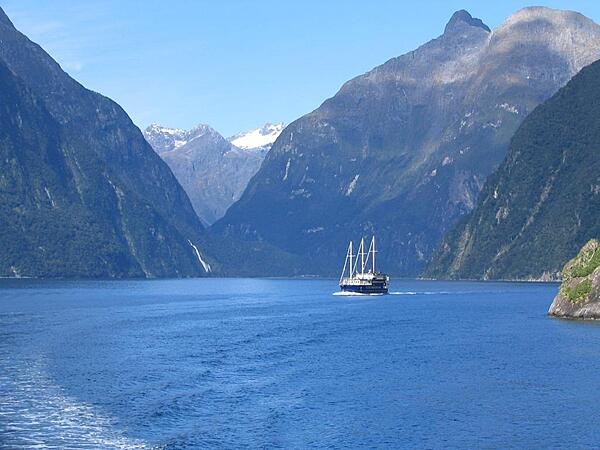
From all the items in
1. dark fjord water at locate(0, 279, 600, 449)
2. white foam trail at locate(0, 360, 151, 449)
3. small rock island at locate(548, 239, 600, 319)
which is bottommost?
white foam trail at locate(0, 360, 151, 449)

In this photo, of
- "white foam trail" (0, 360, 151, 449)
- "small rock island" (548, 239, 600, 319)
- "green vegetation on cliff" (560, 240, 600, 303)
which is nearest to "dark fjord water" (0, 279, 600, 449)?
"white foam trail" (0, 360, 151, 449)

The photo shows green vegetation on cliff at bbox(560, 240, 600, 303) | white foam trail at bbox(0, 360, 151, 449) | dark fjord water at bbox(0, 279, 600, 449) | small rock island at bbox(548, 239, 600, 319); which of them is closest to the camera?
white foam trail at bbox(0, 360, 151, 449)

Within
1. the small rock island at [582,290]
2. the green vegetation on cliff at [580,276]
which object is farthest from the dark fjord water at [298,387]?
the green vegetation on cliff at [580,276]

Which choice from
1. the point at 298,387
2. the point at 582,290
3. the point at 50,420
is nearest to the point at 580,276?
the point at 582,290

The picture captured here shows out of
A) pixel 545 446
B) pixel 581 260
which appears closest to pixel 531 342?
pixel 581 260

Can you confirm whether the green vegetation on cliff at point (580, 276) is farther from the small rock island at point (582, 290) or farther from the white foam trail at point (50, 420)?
the white foam trail at point (50, 420)

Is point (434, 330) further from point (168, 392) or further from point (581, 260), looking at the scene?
point (168, 392)

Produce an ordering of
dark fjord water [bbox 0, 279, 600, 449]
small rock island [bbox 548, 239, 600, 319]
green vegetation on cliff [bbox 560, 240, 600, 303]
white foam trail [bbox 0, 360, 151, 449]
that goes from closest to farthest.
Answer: white foam trail [bbox 0, 360, 151, 449] → dark fjord water [bbox 0, 279, 600, 449] → small rock island [bbox 548, 239, 600, 319] → green vegetation on cliff [bbox 560, 240, 600, 303]

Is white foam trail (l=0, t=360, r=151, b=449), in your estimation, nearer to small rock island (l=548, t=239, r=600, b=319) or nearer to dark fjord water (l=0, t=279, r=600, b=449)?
dark fjord water (l=0, t=279, r=600, b=449)
